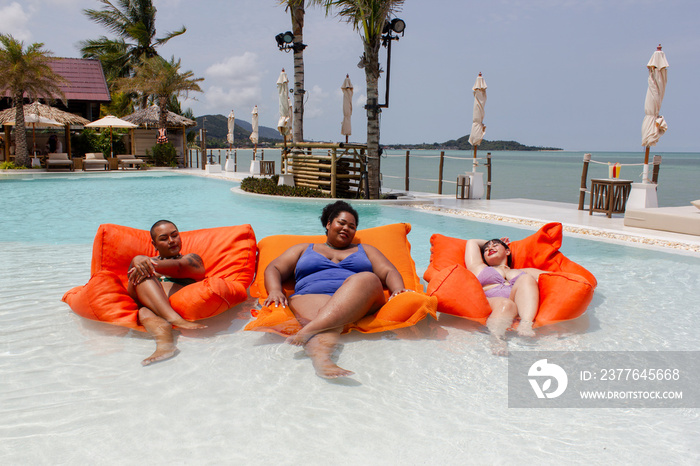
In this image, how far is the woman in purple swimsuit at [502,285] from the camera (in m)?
3.85

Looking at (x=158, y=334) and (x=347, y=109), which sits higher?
(x=347, y=109)

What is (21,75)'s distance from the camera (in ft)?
67.5

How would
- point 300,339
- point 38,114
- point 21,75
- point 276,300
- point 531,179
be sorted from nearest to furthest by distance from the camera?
point 300,339
point 276,300
point 21,75
point 38,114
point 531,179

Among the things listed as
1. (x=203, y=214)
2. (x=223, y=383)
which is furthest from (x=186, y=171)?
(x=223, y=383)

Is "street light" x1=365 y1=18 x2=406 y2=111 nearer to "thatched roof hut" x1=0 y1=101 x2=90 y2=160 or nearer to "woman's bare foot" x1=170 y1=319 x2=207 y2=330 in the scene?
"woman's bare foot" x1=170 y1=319 x2=207 y2=330

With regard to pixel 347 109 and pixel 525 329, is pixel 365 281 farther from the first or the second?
pixel 347 109

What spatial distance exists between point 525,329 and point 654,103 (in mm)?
8150

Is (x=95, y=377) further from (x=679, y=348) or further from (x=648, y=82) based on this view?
(x=648, y=82)

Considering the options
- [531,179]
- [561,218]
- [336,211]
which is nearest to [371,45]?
[561,218]

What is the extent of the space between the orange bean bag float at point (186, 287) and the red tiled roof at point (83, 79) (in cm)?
2596

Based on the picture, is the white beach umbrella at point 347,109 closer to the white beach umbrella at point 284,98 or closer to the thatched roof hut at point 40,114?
the white beach umbrella at point 284,98

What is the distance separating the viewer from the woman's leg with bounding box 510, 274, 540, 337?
12.4 ft

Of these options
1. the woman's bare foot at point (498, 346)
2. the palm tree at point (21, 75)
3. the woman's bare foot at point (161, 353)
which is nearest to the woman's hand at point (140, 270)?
the woman's bare foot at point (161, 353)

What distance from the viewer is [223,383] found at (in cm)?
312
